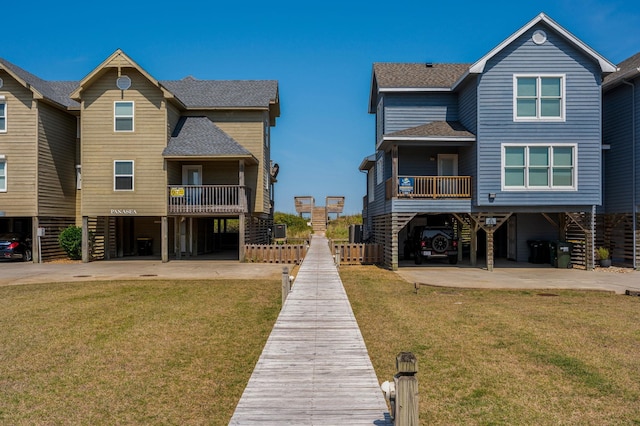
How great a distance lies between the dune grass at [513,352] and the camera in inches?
217

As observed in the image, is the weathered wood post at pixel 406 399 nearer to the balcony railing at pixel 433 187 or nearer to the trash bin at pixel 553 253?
the balcony railing at pixel 433 187

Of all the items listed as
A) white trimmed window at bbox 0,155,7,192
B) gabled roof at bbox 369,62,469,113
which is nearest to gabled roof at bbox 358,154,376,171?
gabled roof at bbox 369,62,469,113

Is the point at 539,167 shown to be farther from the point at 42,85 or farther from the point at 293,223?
the point at 293,223

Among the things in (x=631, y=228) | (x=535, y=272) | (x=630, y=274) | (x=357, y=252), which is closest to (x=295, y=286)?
(x=357, y=252)

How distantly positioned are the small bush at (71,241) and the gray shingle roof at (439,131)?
17.9m

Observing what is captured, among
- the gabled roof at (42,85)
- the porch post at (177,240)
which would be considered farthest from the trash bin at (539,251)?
the gabled roof at (42,85)

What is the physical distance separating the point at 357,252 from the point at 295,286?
9451mm

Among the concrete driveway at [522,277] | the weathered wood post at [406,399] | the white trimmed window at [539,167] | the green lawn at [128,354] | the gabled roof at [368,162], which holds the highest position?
the gabled roof at [368,162]

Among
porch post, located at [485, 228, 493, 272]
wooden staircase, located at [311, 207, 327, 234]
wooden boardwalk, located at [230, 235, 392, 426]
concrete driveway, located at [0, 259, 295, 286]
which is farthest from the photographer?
wooden staircase, located at [311, 207, 327, 234]

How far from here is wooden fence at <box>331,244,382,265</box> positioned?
22.6 m

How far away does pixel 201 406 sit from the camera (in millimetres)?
5676

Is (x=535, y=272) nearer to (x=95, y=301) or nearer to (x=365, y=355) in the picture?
(x=365, y=355)

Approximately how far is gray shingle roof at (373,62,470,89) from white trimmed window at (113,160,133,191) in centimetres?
1397

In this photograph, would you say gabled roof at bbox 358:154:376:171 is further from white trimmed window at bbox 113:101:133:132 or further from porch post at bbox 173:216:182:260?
white trimmed window at bbox 113:101:133:132
